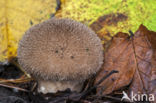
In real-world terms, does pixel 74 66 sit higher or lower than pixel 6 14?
lower

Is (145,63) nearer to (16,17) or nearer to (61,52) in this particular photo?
(61,52)

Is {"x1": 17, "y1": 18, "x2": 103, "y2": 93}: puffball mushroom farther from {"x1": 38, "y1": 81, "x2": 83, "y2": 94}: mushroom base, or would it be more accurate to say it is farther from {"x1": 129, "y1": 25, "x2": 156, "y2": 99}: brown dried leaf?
{"x1": 129, "y1": 25, "x2": 156, "y2": 99}: brown dried leaf

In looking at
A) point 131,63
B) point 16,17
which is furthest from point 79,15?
point 131,63

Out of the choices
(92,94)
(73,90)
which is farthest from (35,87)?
(92,94)

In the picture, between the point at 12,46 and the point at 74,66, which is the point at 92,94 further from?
the point at 12,46

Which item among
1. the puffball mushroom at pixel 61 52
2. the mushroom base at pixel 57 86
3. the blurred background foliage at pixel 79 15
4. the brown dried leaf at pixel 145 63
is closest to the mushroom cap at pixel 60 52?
the puffball mushroom at pixel 61 52

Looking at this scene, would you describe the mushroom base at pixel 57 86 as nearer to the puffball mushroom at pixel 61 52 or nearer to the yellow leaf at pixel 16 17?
the puffball mushroom at pixel 61 52

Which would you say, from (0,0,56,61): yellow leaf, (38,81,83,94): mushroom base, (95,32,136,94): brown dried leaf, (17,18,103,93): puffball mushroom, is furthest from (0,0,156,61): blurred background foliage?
(38,81,83,94): mushroom base
